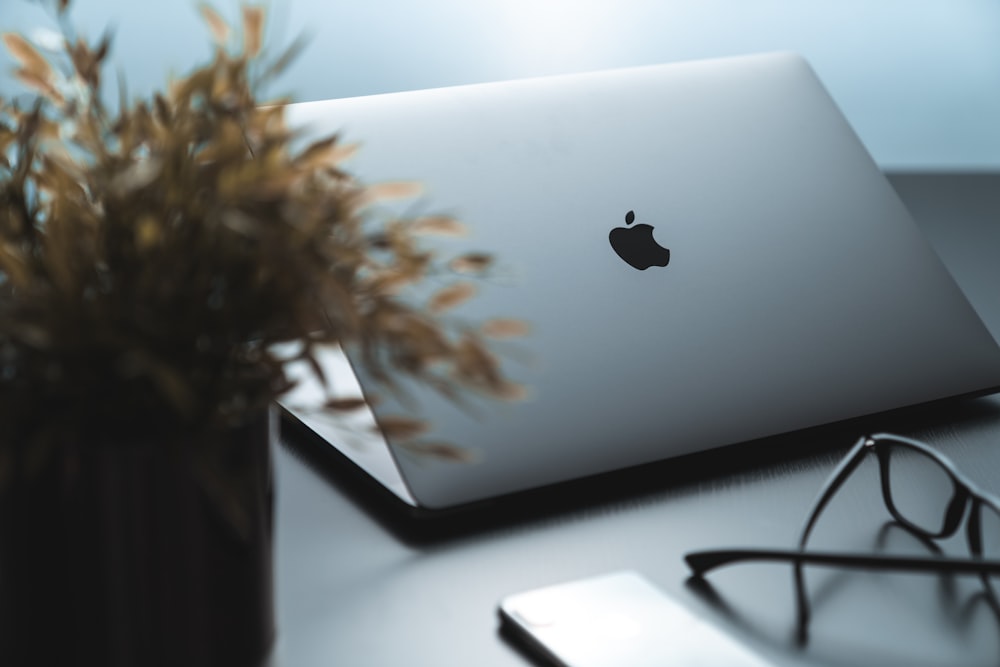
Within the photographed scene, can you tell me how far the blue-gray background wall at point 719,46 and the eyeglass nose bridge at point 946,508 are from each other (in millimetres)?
1797

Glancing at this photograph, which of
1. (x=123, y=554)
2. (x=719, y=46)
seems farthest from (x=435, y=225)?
(x=719, y=46)

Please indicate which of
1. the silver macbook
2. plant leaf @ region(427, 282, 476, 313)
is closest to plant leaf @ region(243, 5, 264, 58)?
plant leaf @ region(427, 282, 476, 313)

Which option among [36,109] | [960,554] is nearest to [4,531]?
[36,109]

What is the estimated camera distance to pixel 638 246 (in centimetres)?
84

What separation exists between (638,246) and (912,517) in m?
0.26

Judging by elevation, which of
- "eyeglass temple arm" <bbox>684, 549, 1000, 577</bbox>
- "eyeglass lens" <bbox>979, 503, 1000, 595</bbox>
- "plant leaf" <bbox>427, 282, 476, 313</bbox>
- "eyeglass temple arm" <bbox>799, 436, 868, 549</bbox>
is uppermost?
"plant leaf" <bbox>427, 282, 476, 313</bbox>

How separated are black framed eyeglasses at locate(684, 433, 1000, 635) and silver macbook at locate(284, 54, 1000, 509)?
0.07 m

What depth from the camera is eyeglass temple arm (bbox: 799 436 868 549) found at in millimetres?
679

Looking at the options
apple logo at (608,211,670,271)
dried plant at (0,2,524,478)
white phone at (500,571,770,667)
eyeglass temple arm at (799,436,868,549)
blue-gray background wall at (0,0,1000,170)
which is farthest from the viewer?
blue-gray background wall at (0,0,1000,170)

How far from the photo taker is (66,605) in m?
0.49

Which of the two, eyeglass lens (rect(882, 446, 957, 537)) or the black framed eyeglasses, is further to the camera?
eyeglass lens (rect(882, 446, 957, 537))

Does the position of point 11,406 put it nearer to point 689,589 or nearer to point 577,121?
point 689,589

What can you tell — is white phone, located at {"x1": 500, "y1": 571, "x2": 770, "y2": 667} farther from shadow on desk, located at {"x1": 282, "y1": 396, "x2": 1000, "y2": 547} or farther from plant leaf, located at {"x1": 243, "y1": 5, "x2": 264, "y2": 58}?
plant leaf, located at {"x1": 243, "y1": 5, "x2": 264, "y2": 58}

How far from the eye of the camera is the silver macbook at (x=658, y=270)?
752mm
